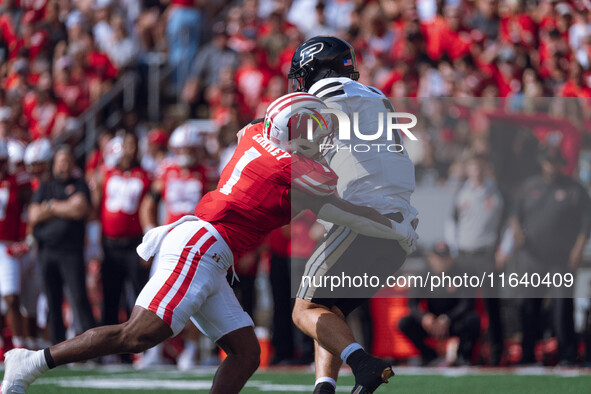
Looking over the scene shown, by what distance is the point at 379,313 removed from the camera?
9328mm

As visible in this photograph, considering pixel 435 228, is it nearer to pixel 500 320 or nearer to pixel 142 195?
pixel 500 320

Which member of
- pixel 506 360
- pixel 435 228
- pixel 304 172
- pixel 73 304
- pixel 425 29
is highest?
pixel 425 29

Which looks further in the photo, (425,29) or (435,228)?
(425,29)

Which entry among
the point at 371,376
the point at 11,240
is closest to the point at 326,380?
the point at 371,376

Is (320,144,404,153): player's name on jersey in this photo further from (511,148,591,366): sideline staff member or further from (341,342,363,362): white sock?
(511,148,591,366): sideline staff member

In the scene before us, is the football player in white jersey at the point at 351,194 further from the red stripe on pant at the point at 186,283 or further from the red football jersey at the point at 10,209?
the red football jersey at the point at 10,209

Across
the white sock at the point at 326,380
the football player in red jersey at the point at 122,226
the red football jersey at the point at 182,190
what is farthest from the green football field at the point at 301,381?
the white sock at the point at 326,380

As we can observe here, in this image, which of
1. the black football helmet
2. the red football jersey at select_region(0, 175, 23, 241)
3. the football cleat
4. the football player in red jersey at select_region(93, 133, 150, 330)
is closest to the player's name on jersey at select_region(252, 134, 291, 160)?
the black football helmet

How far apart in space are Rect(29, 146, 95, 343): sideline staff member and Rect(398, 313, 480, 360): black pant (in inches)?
115

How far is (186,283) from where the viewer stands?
4.40 m

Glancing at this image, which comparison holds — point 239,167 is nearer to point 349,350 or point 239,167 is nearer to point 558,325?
point 349,350

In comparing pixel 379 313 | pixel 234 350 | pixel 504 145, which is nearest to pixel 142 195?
pixel 379 313

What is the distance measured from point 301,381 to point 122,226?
2.70m

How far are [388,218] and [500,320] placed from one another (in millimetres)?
4482
